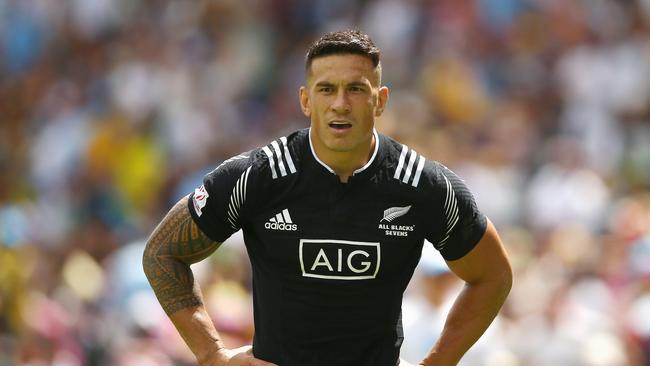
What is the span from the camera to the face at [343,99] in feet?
18.1

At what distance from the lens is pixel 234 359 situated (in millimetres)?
5660

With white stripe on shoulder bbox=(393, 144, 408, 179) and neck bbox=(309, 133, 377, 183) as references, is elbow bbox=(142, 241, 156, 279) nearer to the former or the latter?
neck bbox=(309, 133, 377, 183)

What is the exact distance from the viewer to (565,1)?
1456cm

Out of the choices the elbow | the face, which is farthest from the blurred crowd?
the face

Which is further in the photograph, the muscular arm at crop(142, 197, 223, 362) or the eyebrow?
the muscular arm at crop(142, 197, 223, 362)

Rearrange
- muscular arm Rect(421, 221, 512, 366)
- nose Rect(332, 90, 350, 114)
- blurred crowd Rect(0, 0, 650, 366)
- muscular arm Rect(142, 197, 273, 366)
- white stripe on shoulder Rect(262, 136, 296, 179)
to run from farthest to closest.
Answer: blurred crowd Rect(0, 0, 650, 366) < muscular arm Rect(421, 221, 512, 366) < muscular arm Rect(142, 197, 273, 366) < white stripe on shoulder Rect(262, 136, 296, 179) < nose Rect(332, 90, 350, 114)

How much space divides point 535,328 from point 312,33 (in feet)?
22.9

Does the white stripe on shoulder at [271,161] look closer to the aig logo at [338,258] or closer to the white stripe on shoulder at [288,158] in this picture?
the white stripe on shoulder at [288,158]

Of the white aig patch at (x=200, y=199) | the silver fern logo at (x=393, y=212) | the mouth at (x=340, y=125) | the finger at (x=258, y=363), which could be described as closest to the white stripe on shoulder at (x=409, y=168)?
the silver fern logo at (x=393, y=212)

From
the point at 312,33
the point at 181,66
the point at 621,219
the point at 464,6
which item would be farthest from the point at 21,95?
the point at 621,219

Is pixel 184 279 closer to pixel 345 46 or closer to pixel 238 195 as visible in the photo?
pixel 238 195

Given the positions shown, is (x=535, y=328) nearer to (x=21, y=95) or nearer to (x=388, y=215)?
(x=388, y=215)

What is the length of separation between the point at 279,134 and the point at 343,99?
9.03 metres

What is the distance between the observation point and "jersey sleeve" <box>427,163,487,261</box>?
18.4 feet
